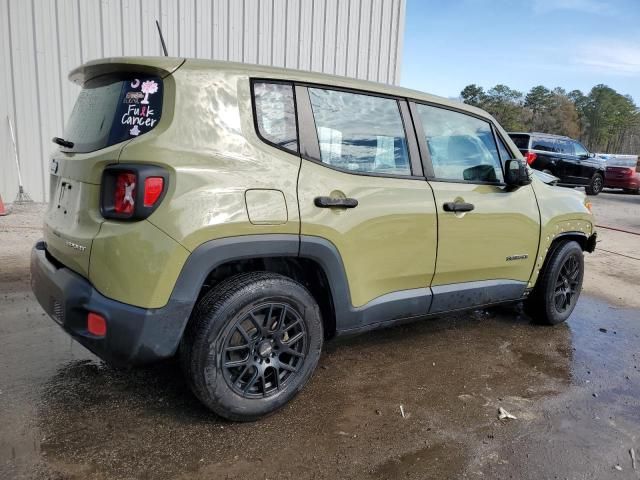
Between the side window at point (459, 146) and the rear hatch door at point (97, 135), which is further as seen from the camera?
the side window at point (459, 146)

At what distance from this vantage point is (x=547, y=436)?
2.74 meters

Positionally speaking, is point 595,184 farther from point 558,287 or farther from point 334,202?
point 334,202

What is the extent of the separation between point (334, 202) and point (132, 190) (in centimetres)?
103

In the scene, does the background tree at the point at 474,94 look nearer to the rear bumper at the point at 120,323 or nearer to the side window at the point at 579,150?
the side window at the point at 579,150

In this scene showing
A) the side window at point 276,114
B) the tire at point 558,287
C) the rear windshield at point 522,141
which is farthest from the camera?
the rear windshield at point 522,141

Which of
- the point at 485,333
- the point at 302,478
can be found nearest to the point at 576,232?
the point at 485,333

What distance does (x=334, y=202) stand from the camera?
2730mm

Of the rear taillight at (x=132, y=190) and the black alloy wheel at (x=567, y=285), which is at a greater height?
the rear taillight at (x=132, y=190)

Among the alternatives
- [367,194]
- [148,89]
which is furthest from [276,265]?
[148,89]

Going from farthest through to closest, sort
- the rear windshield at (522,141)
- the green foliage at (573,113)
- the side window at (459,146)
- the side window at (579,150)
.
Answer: the green foliage at (573,113) < the side window at (579,150) < the rear windshield at (522,141) < the side window at (459,146)

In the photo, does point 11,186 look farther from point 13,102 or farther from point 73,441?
point 73,441

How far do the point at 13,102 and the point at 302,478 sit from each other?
27.5 ft

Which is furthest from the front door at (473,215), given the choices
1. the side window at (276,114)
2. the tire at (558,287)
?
the side window at (276,114)

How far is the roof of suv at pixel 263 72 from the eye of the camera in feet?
8.10
